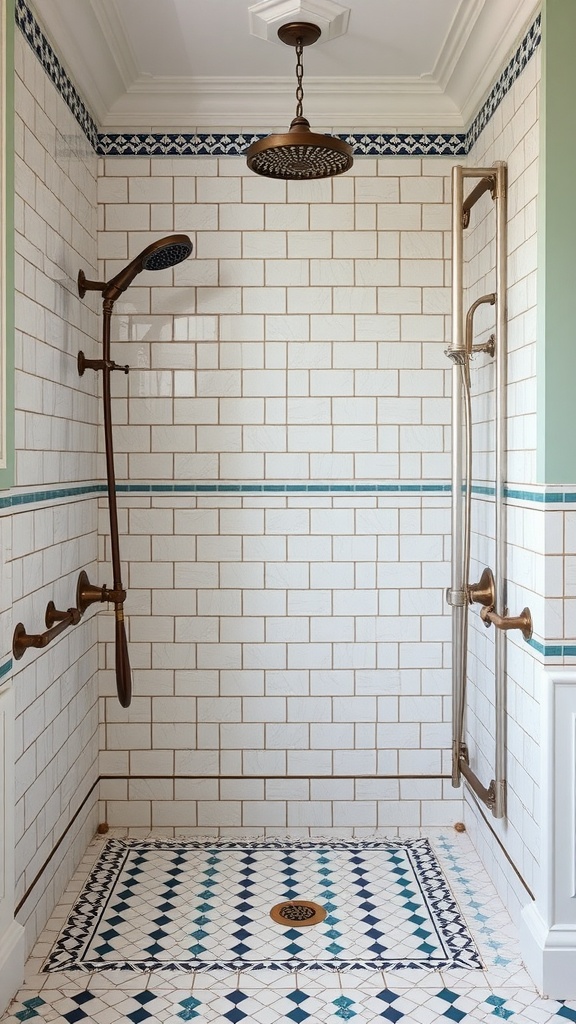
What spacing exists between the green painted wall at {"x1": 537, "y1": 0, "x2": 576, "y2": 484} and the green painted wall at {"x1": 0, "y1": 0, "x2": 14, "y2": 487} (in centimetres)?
122

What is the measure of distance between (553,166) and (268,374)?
119 cm

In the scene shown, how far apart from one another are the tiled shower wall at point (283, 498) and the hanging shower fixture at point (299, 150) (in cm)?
56

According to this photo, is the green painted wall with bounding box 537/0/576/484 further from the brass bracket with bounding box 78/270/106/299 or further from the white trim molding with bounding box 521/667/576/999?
the brass bracket with bounding box 78/270/106/299

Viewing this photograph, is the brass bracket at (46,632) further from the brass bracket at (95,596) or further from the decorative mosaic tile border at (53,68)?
the decorative mosaic tile border at (53,68)

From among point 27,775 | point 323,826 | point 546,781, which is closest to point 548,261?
point 546,781

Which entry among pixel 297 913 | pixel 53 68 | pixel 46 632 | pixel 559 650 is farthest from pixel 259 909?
pixel 53 68

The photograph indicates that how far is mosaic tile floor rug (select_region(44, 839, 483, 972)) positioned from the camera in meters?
2.21

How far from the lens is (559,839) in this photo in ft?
6.76

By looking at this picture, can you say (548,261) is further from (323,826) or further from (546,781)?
(323,826)

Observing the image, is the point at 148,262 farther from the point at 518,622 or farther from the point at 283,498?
the point at 518,622

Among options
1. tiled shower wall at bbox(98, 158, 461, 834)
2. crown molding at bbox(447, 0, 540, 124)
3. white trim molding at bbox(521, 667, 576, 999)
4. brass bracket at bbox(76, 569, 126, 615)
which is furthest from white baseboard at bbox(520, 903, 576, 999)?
crown molding at bbox(447, 0, 540, 124)

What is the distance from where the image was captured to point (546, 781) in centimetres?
207

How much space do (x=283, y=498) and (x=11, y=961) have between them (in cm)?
157

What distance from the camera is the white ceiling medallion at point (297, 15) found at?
2336 millimetres
